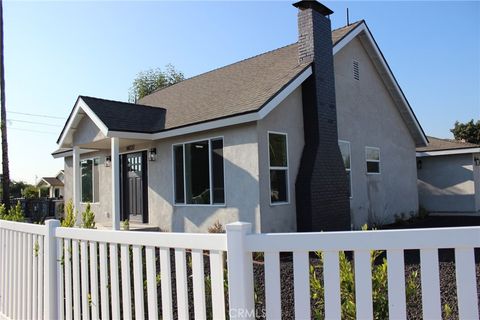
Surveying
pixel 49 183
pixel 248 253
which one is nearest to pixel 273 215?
pixel 248 253

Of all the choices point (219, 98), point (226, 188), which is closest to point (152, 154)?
point (219, 98)

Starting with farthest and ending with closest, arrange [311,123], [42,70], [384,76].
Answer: [384,76] → [42,70] → [311,123]

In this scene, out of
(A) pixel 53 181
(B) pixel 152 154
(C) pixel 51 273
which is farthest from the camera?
(A) pixel 53 181

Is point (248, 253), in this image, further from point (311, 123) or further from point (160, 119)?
point (160, 119)

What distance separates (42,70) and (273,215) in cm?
961

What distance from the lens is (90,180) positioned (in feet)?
52.7

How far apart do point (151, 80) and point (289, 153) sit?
36.3m

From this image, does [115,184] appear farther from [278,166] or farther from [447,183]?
[447,183]

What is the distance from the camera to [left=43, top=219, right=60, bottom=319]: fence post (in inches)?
150

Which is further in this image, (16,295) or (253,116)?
(253,116)

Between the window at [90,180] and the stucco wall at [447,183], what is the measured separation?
14.5 m

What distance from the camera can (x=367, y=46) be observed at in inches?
573

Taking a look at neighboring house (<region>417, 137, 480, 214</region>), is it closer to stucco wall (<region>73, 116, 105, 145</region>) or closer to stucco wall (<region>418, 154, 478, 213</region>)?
stucco wall (<region>418, 154, 478, 213</region>)

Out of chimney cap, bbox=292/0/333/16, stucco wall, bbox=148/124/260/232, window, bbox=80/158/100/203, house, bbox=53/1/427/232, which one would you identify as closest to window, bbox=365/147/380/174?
house, bbox=53/1/427/232
